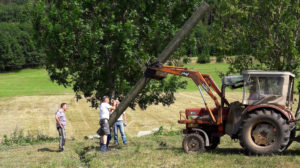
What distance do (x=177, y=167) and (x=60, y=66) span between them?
10654 millimetres

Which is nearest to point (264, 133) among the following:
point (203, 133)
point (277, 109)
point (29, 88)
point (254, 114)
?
point (254, 114)

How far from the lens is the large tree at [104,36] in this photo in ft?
57.8

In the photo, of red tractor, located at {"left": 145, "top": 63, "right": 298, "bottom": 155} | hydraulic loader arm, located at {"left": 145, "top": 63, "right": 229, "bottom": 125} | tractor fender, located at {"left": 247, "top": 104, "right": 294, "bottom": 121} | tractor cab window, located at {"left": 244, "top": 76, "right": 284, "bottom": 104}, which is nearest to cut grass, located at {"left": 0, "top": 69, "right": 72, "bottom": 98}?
hydraulic loader arm, located at {"left": 145, "top": 63, "right": 229, "bottom": 125}

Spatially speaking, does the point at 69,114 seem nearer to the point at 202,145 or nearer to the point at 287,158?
the point at 202,145

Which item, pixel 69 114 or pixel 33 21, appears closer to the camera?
pixel 33 21

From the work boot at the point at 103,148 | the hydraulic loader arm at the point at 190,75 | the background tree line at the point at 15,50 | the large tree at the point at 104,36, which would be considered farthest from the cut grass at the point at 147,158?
the background tree line at the point at 15,50

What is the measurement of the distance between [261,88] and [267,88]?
0.17 metres

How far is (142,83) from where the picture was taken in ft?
42.3

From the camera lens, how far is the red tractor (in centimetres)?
1146

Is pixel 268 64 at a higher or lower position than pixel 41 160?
higher

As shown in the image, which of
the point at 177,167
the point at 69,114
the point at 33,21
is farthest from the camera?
the point at 69,114

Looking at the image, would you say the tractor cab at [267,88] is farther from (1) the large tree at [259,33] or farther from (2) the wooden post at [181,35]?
(1) the large tree at [259,33]

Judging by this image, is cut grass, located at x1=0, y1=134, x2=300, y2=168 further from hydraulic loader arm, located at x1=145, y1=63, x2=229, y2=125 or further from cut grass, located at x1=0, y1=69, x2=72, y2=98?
cut grass, located at x1=0, y1=69, x2=72, y2=98

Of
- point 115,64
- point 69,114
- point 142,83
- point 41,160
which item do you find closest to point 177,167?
point 142,83
